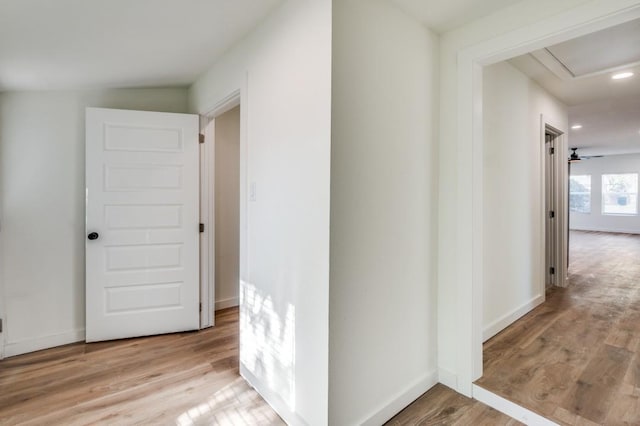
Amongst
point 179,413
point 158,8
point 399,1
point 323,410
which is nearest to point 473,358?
point 323,410

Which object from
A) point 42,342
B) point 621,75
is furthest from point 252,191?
point 621,75

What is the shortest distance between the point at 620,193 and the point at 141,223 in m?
13.3

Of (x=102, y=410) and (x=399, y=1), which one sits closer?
(x=399, y=1)

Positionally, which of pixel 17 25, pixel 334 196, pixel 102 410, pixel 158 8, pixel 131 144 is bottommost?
pixel 102 410

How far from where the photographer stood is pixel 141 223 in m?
2.88

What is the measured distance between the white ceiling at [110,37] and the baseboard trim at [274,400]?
90.1 inches

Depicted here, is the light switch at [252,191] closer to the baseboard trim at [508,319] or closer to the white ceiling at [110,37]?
the white ceiling at [110,37]

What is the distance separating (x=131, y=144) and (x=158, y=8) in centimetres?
146

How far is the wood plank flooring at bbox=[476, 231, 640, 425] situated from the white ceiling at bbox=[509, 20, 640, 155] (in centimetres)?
241

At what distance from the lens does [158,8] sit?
5.72ft

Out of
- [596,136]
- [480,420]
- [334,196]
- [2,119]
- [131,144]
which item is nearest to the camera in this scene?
[334,196]

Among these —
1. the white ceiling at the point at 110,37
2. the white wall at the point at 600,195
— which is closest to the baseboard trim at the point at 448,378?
the white ceiling at the point at 110,37

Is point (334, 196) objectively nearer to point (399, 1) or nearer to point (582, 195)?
point (399, 1)

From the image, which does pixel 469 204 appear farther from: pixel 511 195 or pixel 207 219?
pixel 207 219
